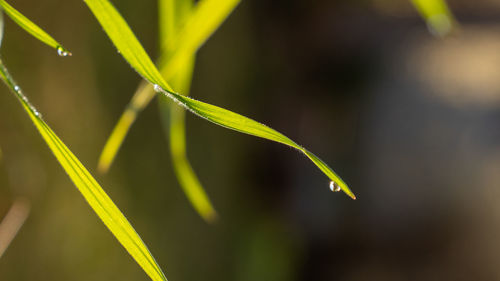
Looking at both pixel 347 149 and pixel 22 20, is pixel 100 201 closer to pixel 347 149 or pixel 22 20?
pixel 22 20

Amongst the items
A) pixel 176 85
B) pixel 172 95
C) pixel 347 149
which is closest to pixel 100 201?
pixel 172 95

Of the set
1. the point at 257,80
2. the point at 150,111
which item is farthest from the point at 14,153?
the point at 257,80

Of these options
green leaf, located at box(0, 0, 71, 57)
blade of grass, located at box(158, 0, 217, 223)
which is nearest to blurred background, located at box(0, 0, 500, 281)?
blade of grass, located at box(158, 0, 217, 223)

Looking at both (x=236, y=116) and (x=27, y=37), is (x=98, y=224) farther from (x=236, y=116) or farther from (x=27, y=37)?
(x=236, y=116)

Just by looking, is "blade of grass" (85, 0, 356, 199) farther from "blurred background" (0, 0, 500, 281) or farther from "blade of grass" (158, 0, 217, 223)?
"blurred background" (0, 0, 500, 281)

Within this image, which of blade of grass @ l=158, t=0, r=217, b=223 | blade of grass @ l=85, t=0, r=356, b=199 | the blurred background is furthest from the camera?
the blurred background

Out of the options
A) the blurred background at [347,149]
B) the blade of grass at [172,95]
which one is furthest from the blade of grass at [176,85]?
the blurred background at [347,149]
